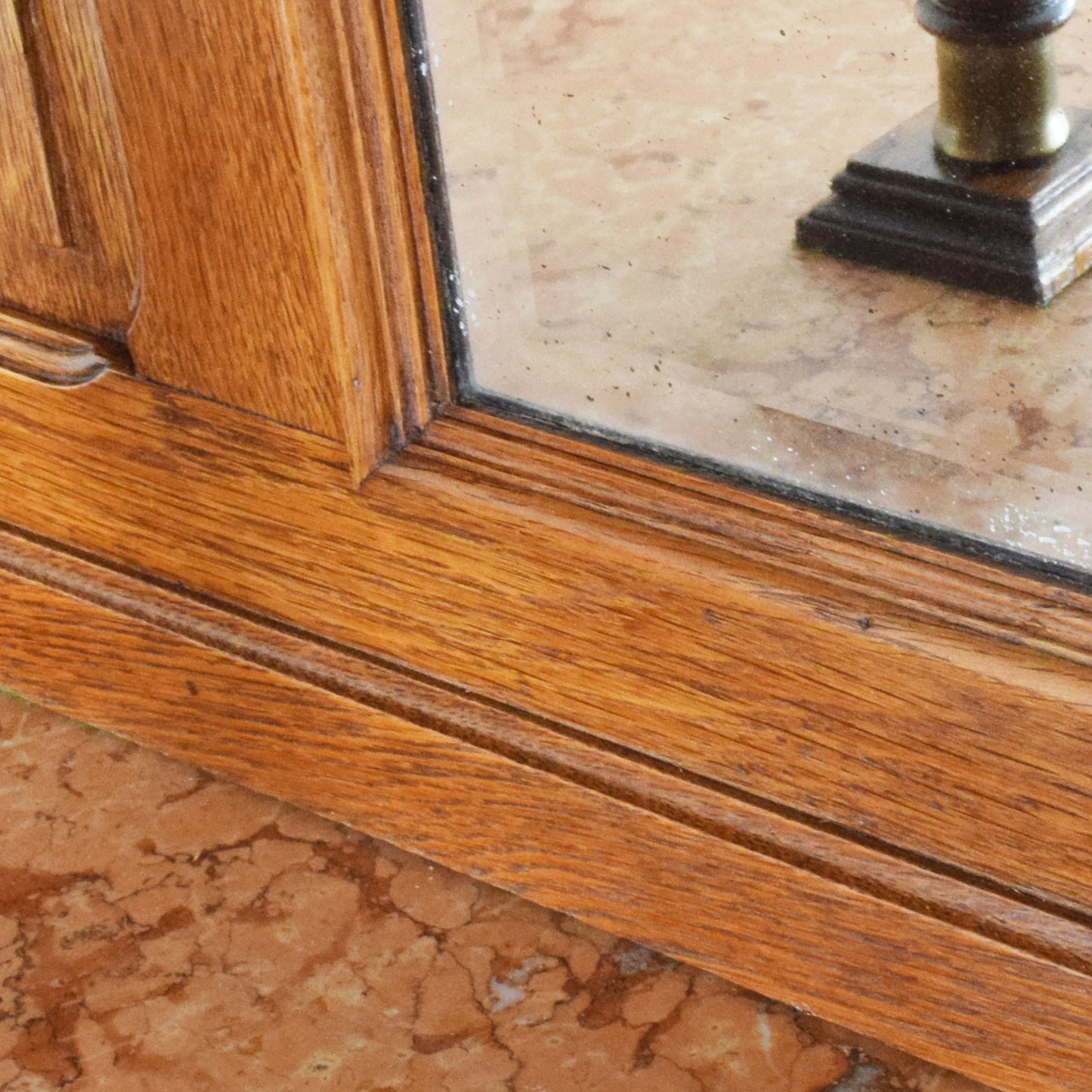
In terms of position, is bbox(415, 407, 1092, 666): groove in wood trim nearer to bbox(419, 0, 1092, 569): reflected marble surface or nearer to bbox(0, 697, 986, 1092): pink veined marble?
bbox(419, 0, 1092, 569): reflected marble surface

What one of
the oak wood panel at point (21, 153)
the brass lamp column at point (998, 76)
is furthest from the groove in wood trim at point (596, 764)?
the brass lamp column at point (998, 76)

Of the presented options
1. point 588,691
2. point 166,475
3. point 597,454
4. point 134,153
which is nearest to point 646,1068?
point 588,691

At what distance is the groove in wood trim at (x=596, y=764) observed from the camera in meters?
0.75

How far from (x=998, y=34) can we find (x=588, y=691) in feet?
Answer: 1.20

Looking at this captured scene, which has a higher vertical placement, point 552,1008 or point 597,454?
point 597,454

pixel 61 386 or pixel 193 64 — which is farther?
pixel 61 386

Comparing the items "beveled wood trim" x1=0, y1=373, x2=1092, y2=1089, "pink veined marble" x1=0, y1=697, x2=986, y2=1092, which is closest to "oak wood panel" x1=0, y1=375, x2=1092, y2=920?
"beveled wood trim" x1=0, y1=373, x2=1092, y2=1089

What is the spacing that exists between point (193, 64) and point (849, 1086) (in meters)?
0.57

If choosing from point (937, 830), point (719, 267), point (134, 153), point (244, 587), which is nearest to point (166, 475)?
point (244, 587)

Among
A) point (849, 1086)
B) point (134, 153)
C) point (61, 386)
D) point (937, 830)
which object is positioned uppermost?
point (134, 153)

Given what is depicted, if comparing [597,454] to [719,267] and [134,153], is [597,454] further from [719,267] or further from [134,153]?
[134,153]

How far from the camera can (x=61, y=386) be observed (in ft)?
3.01

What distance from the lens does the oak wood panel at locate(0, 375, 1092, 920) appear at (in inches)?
28.3

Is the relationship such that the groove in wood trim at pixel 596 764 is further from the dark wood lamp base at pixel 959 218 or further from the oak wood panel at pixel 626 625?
the dark wood lamp base at pixel 959 218
